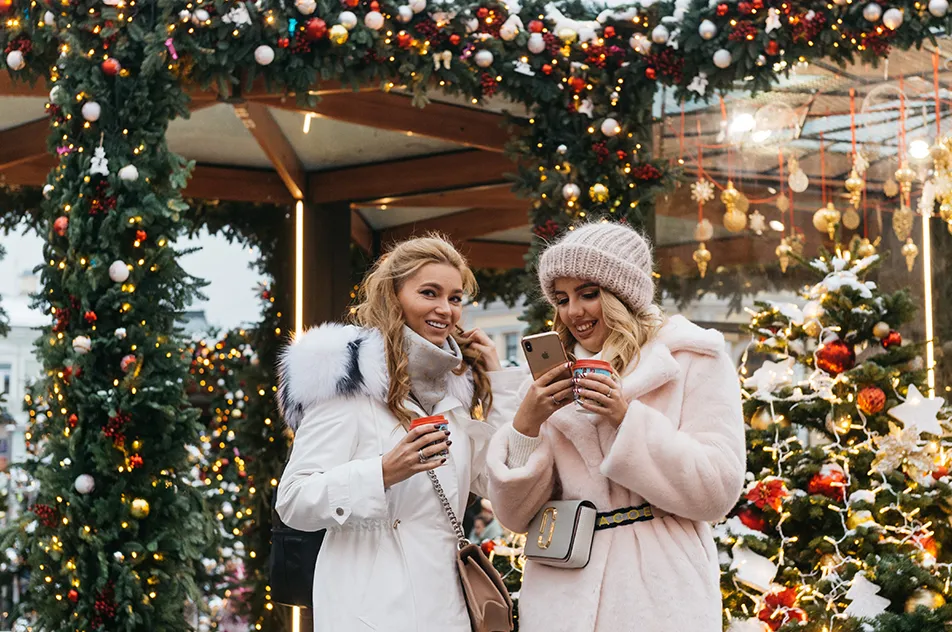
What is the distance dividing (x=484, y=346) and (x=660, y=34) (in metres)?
3.18

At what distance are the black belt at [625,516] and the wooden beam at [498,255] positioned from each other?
305 inches

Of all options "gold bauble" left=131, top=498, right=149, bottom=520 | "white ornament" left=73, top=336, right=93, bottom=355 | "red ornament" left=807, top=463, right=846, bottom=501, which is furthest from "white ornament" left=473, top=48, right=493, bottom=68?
"gold bauble" left=131, top=498, right=149, bottom=520

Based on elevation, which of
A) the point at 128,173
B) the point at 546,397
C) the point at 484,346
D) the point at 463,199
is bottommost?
the point at 546,397

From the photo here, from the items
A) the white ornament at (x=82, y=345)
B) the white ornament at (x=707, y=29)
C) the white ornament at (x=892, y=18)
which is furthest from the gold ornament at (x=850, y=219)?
the white ornament at (x=82, y=345)

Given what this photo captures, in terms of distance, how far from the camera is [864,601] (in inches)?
179

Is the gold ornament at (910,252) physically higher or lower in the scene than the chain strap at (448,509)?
higher

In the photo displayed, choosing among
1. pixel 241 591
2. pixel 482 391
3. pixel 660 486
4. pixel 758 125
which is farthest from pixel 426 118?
pixel 660 486

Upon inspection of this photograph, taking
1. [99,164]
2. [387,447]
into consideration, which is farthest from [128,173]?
[387,447]

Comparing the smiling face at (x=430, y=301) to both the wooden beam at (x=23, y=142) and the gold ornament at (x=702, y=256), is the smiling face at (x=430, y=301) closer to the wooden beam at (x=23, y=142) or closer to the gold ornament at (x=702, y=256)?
the gold ornament at (x=702, y=256)

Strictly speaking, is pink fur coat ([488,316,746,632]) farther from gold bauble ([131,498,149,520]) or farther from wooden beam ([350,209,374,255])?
wooden beam ([350,209,374,255])

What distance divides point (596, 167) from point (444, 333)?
131 inches

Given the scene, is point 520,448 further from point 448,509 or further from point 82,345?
point 82,345

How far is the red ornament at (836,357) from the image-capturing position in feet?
17.1

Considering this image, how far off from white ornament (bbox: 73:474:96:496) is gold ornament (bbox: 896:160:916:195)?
193 inches
